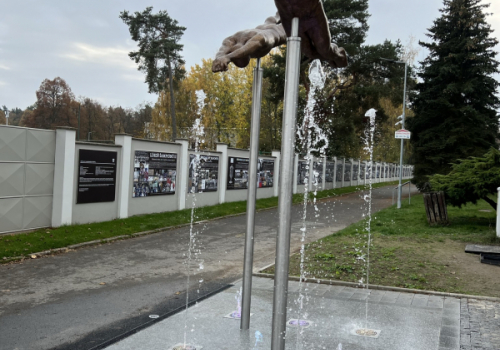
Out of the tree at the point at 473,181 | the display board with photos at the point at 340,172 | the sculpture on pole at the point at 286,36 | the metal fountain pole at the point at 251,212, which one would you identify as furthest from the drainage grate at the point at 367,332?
the display board with photos at the point at 340,172

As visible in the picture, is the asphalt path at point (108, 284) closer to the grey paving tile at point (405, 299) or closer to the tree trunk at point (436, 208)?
the grey paving tile at point (405, 299)

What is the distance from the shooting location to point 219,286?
7.82m

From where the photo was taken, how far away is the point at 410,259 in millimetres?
9539

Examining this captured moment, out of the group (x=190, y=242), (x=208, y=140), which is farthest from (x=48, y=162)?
(x=208, y=140)

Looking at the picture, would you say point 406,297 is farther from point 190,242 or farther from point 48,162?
point 48,162

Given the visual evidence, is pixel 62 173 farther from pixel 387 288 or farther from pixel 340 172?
pixel 340 172

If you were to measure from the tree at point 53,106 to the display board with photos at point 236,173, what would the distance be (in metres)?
42.8

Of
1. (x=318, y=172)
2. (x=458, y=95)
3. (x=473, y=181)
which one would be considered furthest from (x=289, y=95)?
(x=318, y=172)

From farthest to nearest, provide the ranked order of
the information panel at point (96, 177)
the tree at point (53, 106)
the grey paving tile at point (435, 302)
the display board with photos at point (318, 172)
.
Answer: the tree at point (53, 106), the display board with photos at point (318, 172), the information panel at point (96, 177), the grey paving tile at point (435, 302)

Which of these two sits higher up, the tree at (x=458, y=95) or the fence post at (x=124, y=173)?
the tree at (x=458, y=95)

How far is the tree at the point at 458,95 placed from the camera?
1089 inches

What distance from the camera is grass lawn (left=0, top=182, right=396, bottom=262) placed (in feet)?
33.7

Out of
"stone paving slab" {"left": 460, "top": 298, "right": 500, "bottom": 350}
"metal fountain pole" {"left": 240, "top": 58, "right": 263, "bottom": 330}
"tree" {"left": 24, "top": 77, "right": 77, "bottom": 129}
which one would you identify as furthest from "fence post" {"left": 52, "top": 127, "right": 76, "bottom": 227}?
"tree" {"left": 24, "top": 77, "right": 77, "bottom": 129}

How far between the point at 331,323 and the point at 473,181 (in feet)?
29.7
